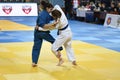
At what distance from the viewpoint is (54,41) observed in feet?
33.6

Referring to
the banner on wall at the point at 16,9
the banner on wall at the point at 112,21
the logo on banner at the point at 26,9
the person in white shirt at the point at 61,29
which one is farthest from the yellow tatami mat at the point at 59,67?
the logo on banner at the point at 26,9

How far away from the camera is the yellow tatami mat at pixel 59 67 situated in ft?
30.2

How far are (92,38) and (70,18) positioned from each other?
13277 millimetres

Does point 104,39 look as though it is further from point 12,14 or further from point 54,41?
point 12,14

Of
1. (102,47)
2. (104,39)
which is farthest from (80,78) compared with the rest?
(104,39)

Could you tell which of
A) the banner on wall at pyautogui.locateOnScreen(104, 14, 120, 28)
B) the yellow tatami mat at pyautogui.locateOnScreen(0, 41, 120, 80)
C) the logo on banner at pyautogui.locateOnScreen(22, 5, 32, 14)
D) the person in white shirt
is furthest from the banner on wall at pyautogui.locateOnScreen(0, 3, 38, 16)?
the person in white shirt

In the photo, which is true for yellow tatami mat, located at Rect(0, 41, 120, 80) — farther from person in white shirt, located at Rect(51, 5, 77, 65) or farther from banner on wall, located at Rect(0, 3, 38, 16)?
banner on wall, located at Rect(0, 3, 38, 16)

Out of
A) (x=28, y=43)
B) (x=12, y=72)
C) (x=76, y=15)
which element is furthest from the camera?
(x=76, y=15)

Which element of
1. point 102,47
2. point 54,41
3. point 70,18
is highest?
point 54,41

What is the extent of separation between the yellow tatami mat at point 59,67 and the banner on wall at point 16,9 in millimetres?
16711

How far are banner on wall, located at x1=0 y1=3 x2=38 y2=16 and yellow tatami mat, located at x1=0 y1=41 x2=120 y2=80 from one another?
16.7 metres

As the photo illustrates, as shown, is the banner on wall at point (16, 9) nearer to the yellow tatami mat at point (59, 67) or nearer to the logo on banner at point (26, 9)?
the logo on banner at point (26, 9)

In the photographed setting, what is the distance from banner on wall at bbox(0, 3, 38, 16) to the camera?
30344 millimetres

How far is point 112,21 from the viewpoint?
76.3ft
